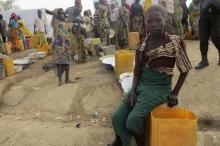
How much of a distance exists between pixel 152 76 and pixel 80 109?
9.41 feet

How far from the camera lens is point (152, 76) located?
3.73 metres

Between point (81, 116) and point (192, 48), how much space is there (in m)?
5.36

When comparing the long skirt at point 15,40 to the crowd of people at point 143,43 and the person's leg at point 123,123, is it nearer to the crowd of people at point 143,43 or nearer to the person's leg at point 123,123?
the crowd of people at point 143,43

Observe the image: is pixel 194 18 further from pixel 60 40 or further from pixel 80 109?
pixel 80 109

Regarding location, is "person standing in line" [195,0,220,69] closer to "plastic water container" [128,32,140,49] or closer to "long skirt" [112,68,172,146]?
"long skirt" [112,68,172,146]

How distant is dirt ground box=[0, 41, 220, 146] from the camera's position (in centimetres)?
497

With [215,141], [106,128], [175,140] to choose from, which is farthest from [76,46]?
[175,140]

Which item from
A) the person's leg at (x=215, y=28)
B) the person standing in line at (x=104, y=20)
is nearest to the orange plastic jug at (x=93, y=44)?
the person standing in line at (x=104, y=20)

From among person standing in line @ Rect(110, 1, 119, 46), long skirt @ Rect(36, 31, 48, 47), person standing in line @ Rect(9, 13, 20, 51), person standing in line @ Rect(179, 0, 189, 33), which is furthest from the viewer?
person standing in line @ Rect(9, 13, 20, 51)

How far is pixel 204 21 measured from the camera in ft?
21.4

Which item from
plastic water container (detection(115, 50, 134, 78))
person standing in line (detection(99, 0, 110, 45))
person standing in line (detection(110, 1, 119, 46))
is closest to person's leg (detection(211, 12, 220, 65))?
plastic water container (detection(115, 50, 134, 78))

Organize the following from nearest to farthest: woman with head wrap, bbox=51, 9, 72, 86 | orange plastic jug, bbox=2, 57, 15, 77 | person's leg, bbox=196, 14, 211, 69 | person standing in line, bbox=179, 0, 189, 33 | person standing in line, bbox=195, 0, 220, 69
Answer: person standing in line, bbox=195, 0, 220, 69, person's leg, bbox=196, 14, 211, 69, woman with head wrap, bbox=51, 9, 72, 86, orange plastic jug, bbox=2, 57, 15, 77, person standing in line, bbox=179, 0, 189, 33

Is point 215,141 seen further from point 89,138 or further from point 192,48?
point 192,48

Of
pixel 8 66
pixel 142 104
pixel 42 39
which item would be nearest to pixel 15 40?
pixel 42 39
